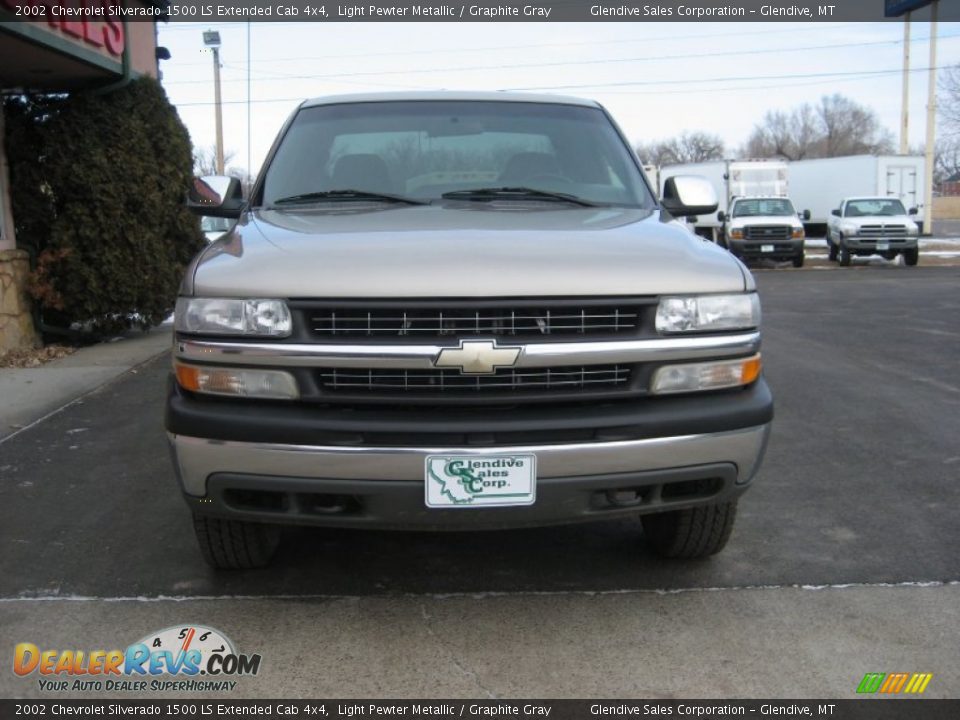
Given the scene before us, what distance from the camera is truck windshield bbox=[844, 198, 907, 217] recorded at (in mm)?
22781

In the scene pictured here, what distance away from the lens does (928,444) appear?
541 cm

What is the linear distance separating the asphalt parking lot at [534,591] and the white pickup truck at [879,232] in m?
18.2

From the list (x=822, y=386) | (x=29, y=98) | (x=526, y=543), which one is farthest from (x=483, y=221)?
(x=29, y=98)

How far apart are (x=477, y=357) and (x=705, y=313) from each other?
79 cm

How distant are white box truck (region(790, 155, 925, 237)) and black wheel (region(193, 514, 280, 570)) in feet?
101

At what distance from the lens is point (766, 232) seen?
22188 mm

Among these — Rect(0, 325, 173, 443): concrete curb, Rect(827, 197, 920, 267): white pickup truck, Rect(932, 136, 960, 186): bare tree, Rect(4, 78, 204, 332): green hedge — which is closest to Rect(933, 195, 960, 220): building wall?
Rect(932, 136, 960, 186): bare tree

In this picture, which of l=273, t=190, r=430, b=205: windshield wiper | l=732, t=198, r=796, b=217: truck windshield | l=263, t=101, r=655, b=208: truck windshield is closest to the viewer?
l=273, t=190, r=430, b=205: windshield wiper

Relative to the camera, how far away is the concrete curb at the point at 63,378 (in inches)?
253

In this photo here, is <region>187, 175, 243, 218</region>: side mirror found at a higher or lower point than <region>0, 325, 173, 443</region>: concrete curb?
higher

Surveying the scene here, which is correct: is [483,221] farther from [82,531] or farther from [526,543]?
[82,531]

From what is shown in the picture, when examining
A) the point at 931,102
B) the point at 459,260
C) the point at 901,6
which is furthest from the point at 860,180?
the point at 459,260

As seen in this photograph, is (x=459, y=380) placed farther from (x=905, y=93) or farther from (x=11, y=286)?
(x=905, y=93)

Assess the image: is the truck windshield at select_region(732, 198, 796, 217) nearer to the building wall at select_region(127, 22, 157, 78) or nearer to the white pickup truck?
the white pickup truck
